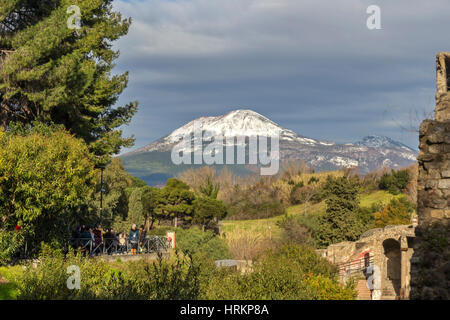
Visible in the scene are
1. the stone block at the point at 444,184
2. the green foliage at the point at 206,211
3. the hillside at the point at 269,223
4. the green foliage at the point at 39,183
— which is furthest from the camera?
the green foliage at the point at 206,211

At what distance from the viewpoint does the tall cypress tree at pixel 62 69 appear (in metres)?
22.1

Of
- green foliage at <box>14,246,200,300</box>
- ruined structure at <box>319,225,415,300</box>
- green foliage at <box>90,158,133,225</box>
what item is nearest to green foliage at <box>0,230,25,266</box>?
green foliage at <box>14,246,200,300</box>

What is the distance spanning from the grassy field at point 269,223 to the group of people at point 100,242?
14.5 metres

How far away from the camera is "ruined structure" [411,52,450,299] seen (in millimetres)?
7770

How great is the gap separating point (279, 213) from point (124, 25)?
1593 inches

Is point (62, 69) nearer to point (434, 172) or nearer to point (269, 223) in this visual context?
point (434, 172)

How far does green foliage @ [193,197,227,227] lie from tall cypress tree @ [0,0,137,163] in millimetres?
19123

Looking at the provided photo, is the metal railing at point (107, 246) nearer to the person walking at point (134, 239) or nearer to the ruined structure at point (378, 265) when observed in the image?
the person walking at point (134, 239)

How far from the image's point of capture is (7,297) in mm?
13438

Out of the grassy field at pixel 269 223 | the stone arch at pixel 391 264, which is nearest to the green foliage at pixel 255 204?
the grassy field at pixel 269 223

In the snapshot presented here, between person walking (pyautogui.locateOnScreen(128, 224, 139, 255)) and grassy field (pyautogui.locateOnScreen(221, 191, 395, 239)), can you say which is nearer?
person walking (pyautogui.locateOnScreen(128, 224, 139, 255))

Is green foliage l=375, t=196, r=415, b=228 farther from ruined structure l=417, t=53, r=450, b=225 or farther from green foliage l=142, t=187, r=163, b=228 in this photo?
ruined structure l=417, t=53, r=450, b=225

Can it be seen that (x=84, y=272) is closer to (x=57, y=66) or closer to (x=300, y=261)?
(x=300, y=261)
